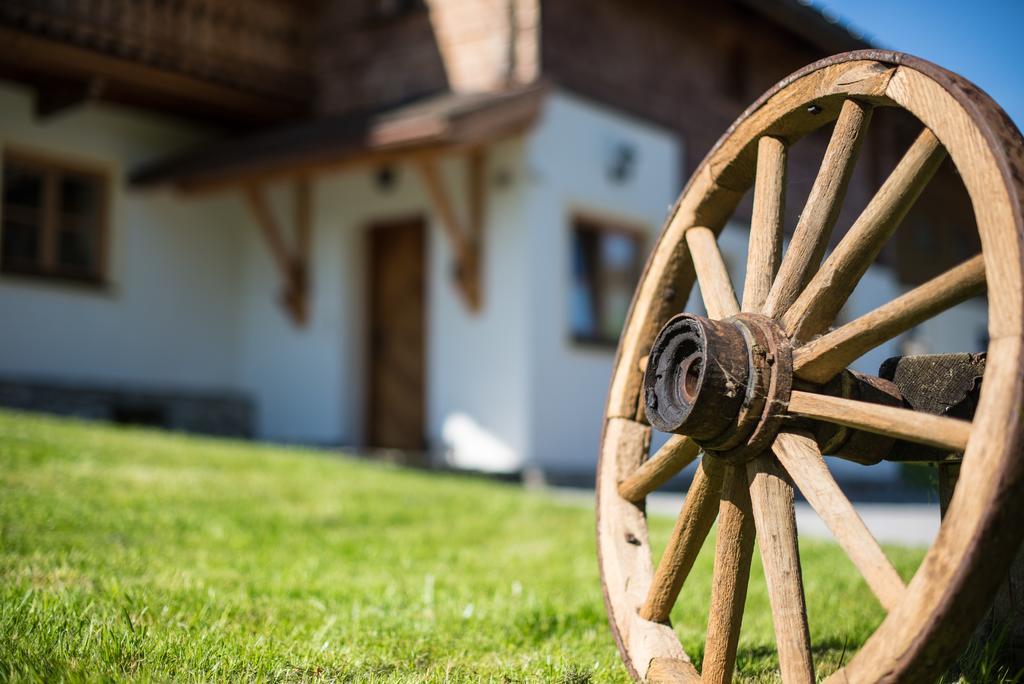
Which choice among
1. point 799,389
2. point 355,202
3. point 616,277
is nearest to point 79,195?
point 355,202

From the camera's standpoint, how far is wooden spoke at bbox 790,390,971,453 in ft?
5.48

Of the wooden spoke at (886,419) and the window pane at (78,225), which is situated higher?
the window pane at (78,225)

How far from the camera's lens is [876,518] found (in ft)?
25.5

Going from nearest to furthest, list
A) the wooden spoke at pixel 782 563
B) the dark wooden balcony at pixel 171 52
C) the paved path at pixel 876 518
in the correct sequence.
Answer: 1. the wooden spoke at pixel 782 563
2. the paved path at pixel 876 518
3. the dark wooden balcony at pixel 171 52

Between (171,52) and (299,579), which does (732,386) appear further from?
(171,52)

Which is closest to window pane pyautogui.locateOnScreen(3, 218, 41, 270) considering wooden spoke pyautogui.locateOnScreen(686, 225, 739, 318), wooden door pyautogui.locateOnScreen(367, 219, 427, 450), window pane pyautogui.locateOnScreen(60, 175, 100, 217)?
window pane pyautogui.locateOnScreen(60, 175, 100, 217)

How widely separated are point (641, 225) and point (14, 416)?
618cm

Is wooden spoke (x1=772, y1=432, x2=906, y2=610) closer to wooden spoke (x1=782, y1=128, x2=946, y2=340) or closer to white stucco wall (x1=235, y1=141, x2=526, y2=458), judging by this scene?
wooden spoke (x1=782, y1=128, x2=946, y2=340)

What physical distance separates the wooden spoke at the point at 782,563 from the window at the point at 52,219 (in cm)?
990

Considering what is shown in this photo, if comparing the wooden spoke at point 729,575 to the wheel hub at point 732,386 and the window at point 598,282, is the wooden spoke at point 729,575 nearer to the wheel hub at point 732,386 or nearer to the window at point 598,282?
the wheel hub at point 732,386

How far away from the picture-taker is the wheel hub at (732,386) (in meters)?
2.00

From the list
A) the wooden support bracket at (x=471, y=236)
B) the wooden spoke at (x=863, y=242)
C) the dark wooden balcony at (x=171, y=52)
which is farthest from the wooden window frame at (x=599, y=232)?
the wooden spoke at (x=863, y=242)

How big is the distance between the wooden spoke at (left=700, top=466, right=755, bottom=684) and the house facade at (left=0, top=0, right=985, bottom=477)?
6579mm

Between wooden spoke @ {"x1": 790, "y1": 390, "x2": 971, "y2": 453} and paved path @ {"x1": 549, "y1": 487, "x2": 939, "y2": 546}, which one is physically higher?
wooden spoke @ {"x1": 790, "y1": 390, "x2": 971, "y2": 453}
